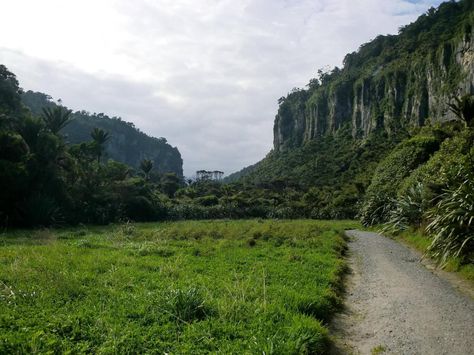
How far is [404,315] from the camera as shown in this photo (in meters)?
8.42

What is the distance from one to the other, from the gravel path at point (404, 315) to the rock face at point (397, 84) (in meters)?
57.5

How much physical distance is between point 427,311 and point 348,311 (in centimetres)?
162

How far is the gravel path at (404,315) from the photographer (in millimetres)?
6898

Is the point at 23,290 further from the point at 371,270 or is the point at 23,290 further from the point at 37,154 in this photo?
the point at 37,154

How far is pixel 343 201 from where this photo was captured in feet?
189

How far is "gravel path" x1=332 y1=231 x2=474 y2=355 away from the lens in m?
6.90

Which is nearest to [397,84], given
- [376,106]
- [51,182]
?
[376,106]

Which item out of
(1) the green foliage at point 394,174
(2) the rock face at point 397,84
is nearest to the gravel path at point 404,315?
(1) the green foliage at point 394,174

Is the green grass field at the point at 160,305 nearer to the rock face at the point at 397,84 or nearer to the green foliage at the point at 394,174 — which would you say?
the green foliage at the point at 394,174

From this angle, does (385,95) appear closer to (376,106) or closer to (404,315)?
(376,106)

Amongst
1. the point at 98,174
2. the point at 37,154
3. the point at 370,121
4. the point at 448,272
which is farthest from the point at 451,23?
the point at 448,272

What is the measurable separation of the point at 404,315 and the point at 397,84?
109 meters

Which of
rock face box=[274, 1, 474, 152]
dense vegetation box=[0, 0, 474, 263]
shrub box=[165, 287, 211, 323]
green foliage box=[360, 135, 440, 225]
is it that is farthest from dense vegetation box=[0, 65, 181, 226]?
rock face box=[274, 1, 474, 152]

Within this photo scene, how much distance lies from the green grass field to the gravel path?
571mm
